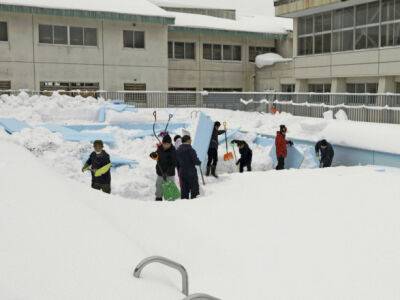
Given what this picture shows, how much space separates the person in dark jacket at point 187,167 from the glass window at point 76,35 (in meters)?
23.8

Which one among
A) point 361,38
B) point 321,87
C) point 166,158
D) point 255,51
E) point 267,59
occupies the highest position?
point 255,51

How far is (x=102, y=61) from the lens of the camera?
106ft

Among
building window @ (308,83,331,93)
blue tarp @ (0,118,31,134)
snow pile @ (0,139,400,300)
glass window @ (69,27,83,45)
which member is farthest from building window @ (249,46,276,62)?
snow pile @ (0,139,400,300)

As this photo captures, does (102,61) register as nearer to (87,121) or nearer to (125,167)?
(87,121)

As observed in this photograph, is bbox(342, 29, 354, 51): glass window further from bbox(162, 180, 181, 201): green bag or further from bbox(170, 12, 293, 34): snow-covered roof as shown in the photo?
bbox(162, 180, 181, 201): green bag

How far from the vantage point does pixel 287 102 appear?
22.6 m

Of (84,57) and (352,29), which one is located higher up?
(352,29)

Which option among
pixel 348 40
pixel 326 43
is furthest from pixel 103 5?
pixel 348 40

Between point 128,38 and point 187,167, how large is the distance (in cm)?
A: 2492

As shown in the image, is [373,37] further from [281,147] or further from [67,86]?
[67,86]

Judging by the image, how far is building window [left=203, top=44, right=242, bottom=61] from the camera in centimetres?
3875

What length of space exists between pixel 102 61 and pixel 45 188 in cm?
2819

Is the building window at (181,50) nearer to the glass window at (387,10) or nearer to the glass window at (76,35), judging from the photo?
the glass window at (76,35)

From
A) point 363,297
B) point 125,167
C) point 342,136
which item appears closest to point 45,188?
point 363,297
